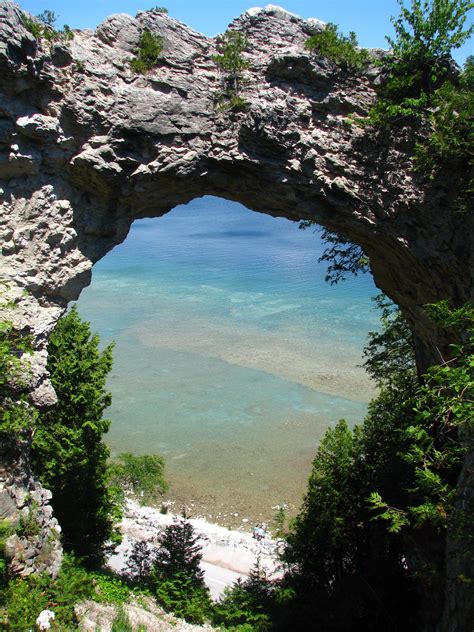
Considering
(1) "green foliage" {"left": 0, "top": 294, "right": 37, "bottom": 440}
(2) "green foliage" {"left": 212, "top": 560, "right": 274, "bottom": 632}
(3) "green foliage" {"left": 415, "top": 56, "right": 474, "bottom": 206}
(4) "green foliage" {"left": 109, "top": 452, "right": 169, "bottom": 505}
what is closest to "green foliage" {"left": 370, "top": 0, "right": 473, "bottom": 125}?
(3) "green foliage" {"left": 415, "top": 56, "right": 474, "bottom": 206}

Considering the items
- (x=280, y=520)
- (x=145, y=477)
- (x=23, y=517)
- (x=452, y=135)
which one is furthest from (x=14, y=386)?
(x=145, y=477)

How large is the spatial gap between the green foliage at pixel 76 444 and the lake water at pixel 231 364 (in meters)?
6.72

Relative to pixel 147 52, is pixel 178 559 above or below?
below

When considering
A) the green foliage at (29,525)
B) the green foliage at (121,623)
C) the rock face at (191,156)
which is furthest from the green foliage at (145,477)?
the rock face at (191,156)

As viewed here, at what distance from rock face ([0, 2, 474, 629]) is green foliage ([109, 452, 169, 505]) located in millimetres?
10835

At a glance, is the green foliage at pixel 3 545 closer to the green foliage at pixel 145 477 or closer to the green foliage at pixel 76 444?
the green foliage at pixel 76 444

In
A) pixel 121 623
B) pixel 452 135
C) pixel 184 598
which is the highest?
pixel 452 135

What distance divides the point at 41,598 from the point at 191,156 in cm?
838

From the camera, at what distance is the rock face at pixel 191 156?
8977 millimetres

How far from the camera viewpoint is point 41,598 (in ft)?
25.2

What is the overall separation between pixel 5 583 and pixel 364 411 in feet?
65.4

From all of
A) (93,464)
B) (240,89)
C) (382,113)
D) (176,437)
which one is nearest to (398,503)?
(93,464)

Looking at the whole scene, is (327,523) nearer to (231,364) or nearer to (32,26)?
(32,26)

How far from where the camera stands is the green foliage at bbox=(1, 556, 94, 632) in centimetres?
707
